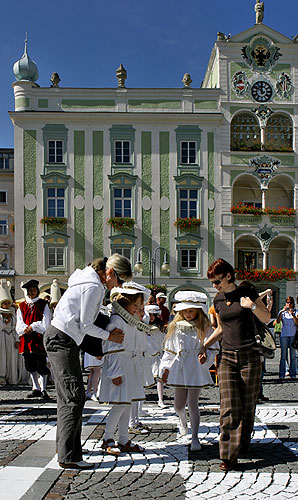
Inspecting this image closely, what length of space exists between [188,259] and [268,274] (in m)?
4.91

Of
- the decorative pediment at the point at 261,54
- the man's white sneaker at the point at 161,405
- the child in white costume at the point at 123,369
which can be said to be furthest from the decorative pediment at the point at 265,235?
the child in white costume at the point at 123,369

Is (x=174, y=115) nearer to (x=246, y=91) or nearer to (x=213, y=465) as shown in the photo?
(x=246, y=91)

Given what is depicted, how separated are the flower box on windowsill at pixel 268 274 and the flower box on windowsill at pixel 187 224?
12.7 ft

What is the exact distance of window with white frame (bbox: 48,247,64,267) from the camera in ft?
118

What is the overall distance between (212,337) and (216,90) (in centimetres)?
3225

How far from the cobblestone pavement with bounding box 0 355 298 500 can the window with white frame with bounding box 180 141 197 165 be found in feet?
95.4

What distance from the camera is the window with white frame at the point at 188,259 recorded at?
36094 mm

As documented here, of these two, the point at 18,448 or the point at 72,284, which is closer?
the point at 72,284

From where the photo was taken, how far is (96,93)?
36500 mm

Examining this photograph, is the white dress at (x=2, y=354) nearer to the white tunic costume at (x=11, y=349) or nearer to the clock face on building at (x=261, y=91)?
the white tunic costume at (x=11, y=349)

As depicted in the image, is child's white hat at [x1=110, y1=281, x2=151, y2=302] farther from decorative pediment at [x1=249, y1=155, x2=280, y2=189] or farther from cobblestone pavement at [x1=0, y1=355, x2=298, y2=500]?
decorative pediment at [x1=249, y1=155, x2=280, y2=189]

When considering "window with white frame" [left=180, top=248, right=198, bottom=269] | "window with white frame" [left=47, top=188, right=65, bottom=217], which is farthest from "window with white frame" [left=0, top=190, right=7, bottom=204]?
"window with white frame" [left=180, top=248, right=198, bottom=269]

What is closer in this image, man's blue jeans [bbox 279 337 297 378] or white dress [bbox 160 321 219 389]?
white dress [bbox 160 321 219 389]

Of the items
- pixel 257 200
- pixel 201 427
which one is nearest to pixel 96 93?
pixel 257 200
